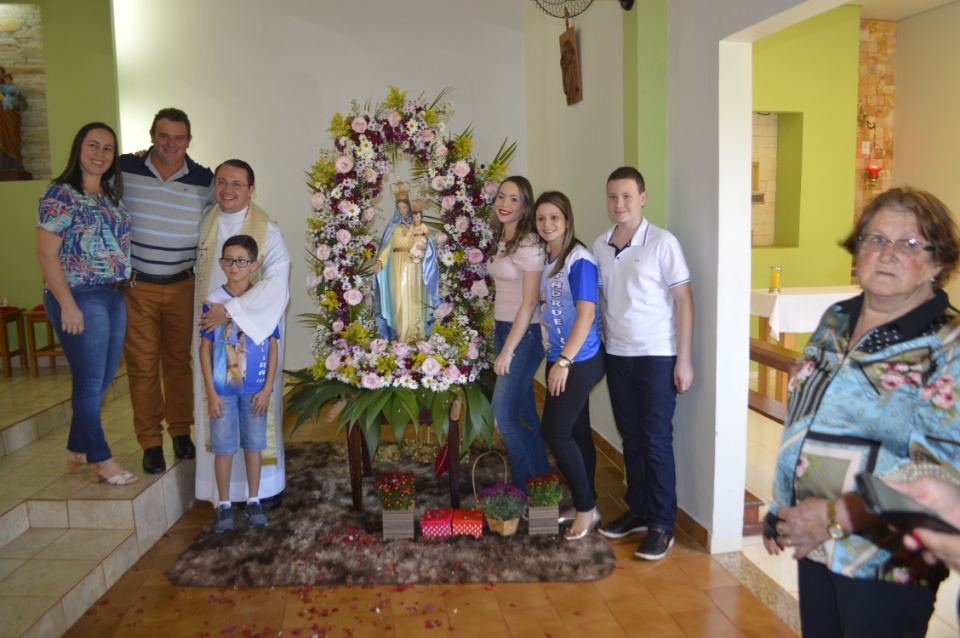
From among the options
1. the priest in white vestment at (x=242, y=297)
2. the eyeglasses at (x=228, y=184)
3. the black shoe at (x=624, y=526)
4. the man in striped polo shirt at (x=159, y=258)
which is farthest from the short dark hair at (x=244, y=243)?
the black shoe at (x=624, y=526)

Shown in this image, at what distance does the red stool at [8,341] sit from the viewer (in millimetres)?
5137

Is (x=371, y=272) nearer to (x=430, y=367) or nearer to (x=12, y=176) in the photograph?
(x=430, y=367)

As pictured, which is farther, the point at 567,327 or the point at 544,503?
the point at 544,503

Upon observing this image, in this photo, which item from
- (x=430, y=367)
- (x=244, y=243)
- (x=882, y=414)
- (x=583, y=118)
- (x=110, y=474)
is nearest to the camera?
(x=882, y=414)

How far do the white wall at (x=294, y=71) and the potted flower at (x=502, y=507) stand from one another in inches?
127

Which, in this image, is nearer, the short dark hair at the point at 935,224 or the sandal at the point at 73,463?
the short dark hair at the point at 935,224

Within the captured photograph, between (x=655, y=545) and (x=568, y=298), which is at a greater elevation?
(x=568, y=298)

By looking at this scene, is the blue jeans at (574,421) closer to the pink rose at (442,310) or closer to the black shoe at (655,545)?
the black shoe at (655,545)

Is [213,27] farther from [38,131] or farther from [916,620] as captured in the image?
[916,620]

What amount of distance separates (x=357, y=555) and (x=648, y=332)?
163 cm

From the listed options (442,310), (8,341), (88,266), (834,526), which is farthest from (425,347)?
(8,341)

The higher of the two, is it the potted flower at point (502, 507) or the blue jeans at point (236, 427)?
the blue jeans at point (236, 427)

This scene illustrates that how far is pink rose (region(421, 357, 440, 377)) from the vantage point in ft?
11.4

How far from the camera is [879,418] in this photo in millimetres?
1439
